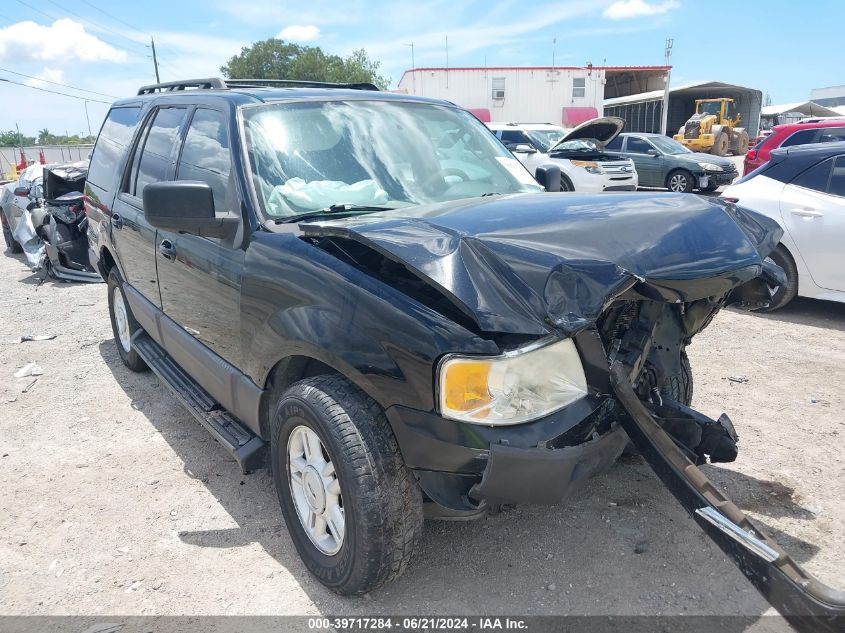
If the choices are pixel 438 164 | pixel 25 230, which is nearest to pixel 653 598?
pixel 438 164

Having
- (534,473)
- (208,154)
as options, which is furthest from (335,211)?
(534,473)

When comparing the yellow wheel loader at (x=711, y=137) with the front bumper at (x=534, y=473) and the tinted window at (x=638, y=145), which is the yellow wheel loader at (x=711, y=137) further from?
the front bumper at (x=534, y=473)

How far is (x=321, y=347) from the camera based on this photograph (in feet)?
7.88

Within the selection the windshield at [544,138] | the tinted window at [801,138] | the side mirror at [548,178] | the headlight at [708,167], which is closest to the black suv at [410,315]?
the side mirror at [548,178]

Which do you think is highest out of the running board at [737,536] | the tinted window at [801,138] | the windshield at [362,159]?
the windshield at [362,159]

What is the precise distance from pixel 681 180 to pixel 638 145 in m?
1.69

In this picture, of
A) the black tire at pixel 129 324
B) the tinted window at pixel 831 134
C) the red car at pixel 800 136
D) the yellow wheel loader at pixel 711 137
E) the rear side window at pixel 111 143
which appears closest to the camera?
the rear side window at pixel 111 143

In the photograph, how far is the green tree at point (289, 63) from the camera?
65.8 metres

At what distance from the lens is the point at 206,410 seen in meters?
3.53

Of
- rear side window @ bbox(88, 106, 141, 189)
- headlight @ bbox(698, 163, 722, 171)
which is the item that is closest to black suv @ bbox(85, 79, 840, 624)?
rear side window @ bbox(88, 106, 141, 189)

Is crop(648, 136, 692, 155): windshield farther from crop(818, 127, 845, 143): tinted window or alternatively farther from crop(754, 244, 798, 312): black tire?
crop(754, 244, 798, 312): black tire

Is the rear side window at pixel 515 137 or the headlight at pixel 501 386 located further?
the rear side window at pixel 515 137

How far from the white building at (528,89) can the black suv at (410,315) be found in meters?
38.5

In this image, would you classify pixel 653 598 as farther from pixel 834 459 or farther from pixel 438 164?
pixel 438 164
